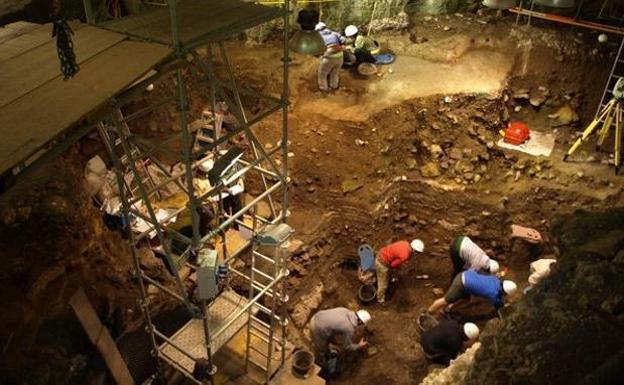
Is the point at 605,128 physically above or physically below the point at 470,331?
above

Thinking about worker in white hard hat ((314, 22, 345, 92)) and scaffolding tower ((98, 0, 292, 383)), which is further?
worker in white hard hat ((314, 22, 345, 92))

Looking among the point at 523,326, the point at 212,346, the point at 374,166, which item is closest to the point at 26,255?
the point at 212,346

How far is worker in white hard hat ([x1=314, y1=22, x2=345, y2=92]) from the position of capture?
10133 millimetres

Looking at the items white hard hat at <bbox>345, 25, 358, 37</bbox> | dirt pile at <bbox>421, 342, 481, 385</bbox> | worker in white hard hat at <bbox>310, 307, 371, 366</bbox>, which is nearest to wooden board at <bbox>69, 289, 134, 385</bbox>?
worker in white hard hat at <bbox>310, 307, 371, 366</bbox>

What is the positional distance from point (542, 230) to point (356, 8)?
22.8ft

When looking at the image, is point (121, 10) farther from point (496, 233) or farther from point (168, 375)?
point (496, 233)

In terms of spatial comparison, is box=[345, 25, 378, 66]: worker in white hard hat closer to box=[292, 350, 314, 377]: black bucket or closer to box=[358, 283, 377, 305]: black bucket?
box=[358, 283, 377, 305]: black bucket

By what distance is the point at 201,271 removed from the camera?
4.59 m

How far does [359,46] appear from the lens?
11.4 metres

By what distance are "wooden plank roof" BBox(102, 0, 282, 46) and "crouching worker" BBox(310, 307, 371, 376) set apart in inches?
173

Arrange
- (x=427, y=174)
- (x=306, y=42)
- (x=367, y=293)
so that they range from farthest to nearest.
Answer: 1. (x=427, y=174)
2. (x=367, y=293)
3. (x=306, y=42)

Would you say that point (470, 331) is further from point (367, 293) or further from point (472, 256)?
point (367, 293)

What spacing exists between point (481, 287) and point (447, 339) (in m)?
1.03

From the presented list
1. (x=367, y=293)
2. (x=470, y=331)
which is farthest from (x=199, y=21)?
(x=367, y=293)
